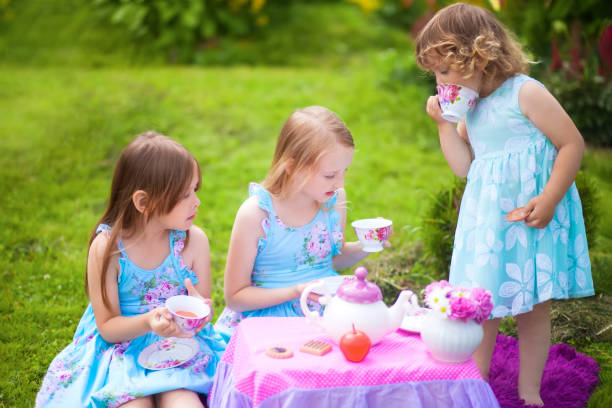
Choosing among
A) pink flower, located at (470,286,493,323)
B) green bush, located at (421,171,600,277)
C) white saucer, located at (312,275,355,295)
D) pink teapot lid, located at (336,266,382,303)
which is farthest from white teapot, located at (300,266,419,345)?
green bush, located at (421,171,600,277)

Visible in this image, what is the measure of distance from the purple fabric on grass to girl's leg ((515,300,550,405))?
0.22ft

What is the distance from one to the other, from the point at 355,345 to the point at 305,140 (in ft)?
3.51

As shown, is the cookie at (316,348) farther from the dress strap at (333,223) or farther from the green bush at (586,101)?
the green bush at (586,101)

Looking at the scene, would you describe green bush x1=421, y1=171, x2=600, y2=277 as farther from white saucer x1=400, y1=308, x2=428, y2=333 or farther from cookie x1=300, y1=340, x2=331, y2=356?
cookie x1=300, y1=340, x2=331, y2=356

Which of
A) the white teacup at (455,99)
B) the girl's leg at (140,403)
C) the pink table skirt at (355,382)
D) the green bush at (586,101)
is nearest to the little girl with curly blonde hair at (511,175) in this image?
the white teacup at (455,99)

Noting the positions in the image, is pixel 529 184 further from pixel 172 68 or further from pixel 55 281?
pixel 172 68

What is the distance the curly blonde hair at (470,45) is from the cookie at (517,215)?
23.6 inches

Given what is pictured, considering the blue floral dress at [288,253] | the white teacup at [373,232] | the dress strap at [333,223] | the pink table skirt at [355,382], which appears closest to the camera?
the pink table skirt at [355,382]

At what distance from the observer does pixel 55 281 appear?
414cm

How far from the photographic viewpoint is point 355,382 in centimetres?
220

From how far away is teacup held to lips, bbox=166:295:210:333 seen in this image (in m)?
2.49

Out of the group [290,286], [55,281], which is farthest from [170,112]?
[290,286]

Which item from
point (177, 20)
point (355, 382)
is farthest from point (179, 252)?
point (177, 20)

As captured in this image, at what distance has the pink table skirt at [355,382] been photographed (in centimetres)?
218
